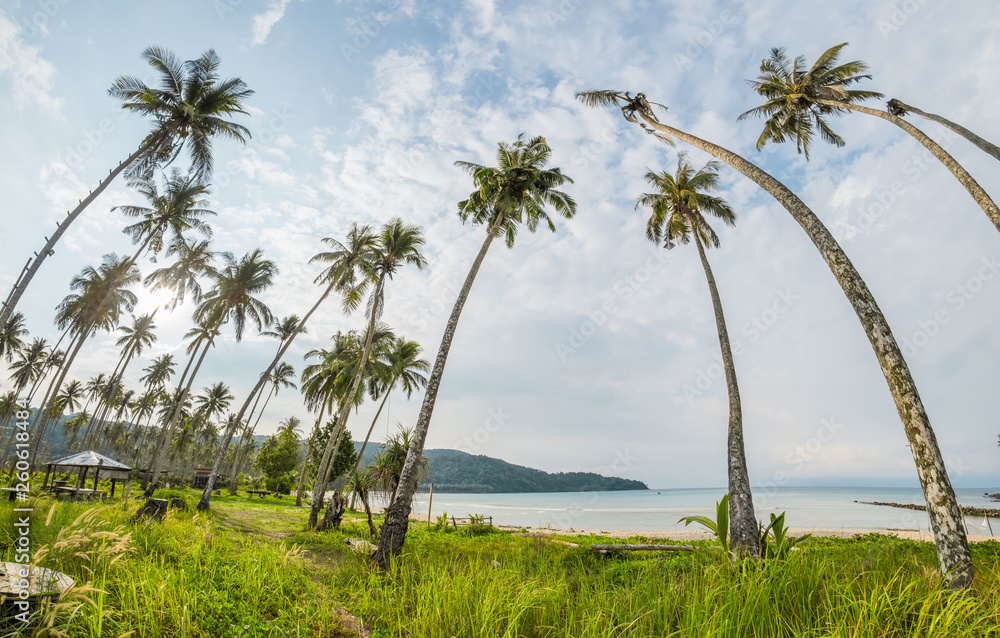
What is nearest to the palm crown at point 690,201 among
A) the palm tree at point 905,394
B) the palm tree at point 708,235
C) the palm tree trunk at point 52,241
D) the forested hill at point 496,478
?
the palm tree at point 708,235

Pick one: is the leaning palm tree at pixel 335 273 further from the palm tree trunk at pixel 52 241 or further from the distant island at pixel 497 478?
the distant island at pixel 497 478

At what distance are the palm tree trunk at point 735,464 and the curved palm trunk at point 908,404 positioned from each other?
517 centimetres

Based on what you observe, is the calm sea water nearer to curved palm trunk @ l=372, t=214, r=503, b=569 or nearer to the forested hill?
curved palm trunk @ l=372, t=214, r=503, b=569

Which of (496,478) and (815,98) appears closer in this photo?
(815,98)

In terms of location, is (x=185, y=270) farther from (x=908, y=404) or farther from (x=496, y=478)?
(x=496, y=478)

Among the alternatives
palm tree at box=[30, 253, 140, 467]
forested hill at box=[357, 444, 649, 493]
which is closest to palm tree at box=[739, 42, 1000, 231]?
palm tree at box=[30, 253, 140, 467]

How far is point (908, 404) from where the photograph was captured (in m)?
5.07

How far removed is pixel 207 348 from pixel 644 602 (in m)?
29.1

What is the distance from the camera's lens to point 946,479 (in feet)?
15.4

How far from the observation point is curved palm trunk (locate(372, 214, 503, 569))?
890cm

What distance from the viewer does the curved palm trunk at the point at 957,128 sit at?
29.9 feet

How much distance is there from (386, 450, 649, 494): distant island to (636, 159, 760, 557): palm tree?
330 ft

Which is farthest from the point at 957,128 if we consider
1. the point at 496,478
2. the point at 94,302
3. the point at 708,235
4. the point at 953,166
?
the point at 496,478

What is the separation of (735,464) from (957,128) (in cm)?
974
